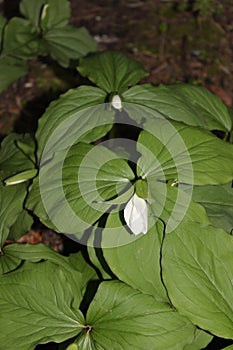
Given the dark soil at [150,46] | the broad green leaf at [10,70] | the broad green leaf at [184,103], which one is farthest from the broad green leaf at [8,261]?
the dark soil at [150,46]

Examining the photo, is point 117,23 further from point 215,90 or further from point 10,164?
point 10,164

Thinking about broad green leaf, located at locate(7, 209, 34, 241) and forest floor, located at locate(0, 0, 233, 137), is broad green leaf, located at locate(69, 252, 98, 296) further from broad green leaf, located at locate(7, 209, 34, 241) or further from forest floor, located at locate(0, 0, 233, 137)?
forest floor, located at locate(0, 0, 233, 137)

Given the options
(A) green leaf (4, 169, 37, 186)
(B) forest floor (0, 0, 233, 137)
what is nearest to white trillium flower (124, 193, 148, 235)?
(A) green leaf (4, 169, 37, 186)

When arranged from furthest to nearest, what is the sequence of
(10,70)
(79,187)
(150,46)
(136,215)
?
(150,46) → (10,70) → (79,187) → (136,215)

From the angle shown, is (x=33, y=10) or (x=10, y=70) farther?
(x=33, y=10)

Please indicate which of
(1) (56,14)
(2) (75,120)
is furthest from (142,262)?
(1) (56,14)

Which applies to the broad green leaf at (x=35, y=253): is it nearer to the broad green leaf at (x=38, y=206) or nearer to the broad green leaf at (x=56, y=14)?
the broad green leaf at (x=38, y=206)

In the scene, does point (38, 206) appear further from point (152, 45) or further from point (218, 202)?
point (152, 45)

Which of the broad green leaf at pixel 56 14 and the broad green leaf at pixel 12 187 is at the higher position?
the broad green leaf at pixel 56 14
